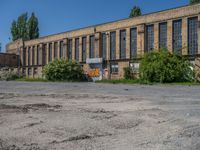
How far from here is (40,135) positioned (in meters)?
7.21

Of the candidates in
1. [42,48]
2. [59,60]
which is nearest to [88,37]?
[59,60]

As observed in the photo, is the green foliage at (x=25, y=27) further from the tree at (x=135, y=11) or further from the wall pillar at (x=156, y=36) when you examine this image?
the wall pillar at (x=156, y=36)

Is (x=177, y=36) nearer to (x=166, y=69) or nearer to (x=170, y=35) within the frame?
(x=170, y=35)

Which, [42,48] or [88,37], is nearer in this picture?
[88,37]

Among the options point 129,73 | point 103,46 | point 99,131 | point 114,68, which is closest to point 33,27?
point 103,46

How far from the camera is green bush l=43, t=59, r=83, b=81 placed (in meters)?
53.2

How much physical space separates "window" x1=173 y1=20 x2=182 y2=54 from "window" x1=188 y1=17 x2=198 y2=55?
4.57 ft

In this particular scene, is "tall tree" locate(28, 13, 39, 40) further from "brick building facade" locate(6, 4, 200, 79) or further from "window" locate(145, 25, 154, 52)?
"window" locate(145, 25, 154, 52)

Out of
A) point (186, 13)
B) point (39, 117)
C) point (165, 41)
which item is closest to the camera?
point (39, 117)

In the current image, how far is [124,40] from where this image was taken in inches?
2132

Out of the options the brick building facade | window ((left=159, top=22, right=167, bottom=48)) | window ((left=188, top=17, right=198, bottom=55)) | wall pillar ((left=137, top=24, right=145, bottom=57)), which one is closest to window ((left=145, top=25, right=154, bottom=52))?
the brick building facade

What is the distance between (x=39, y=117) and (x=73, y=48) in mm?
55335

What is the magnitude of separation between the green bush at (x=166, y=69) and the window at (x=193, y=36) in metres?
1.91

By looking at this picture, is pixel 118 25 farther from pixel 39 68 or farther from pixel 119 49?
pixel 39 68
